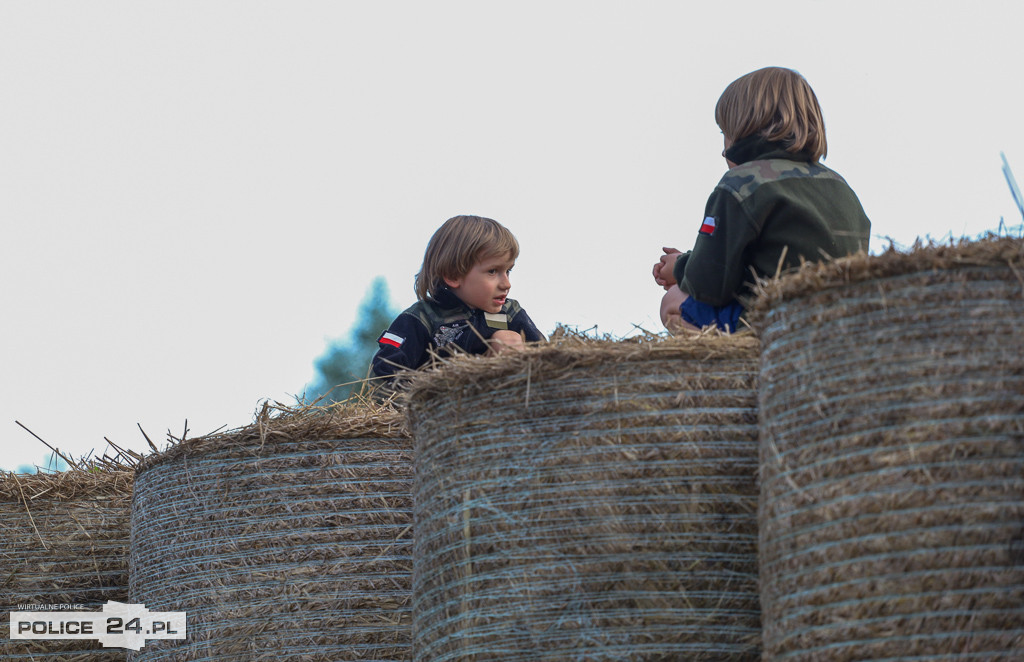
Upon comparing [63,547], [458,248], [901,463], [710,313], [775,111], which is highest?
[458,248]

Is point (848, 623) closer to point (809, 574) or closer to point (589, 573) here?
point (809, 574)

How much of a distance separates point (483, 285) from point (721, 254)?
223cm

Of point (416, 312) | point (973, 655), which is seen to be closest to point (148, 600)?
point (416, 312)

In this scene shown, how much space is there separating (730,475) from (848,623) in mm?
644

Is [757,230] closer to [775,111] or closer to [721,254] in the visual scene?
[721,254]

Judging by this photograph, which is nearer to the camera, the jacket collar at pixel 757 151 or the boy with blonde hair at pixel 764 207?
the boy with blonde hair at pixel 764 207

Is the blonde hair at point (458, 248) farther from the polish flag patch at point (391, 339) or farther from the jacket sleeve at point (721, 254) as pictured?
the jacket sleeve at point (721, 254)

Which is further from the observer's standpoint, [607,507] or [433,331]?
[433,331]

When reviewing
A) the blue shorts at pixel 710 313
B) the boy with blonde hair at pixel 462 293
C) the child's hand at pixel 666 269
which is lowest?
the blue shorts at pixel 710 313

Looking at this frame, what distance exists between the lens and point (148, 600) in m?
4.61

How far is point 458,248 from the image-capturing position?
6.23 meters

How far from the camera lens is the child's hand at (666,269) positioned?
16.8ft

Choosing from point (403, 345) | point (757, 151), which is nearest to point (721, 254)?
point (757, 151)

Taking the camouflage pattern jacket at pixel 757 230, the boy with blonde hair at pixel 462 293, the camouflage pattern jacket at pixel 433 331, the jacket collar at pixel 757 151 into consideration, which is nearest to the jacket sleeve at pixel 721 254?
the camouflage pattern jacket at pixel 757 230
